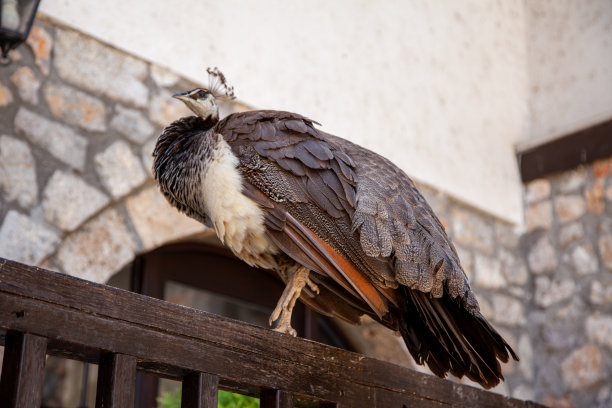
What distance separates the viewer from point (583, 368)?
158 inches

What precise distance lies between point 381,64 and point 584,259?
1.56 meters

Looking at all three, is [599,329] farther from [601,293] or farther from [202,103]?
[202,103]

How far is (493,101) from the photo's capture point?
15.3 feet

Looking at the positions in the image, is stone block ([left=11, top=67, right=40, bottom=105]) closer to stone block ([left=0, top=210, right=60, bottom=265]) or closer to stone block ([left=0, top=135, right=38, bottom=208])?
stone block ([left=0, top=135, right=38, bottom=208])

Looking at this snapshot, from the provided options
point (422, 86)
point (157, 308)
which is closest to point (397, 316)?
point (157, 308)

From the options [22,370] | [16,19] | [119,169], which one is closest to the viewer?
[22,370]

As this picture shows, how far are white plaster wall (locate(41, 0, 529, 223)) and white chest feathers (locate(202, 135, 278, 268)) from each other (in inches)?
50.4

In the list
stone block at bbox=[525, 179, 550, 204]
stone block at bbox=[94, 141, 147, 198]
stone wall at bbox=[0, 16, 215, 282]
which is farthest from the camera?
stone block at bbox=[525, 179, 550, 204]

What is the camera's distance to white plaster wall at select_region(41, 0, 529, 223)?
316 cm

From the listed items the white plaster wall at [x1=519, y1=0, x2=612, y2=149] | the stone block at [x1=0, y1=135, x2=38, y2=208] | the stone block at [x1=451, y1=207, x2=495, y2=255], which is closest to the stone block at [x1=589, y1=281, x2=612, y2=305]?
the stone block at [x1=451, y1=207, x2=495, y2=255]

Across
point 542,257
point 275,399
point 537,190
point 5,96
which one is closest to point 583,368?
point 542,257

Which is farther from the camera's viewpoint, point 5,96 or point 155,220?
point 155,220

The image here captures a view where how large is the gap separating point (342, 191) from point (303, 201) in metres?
0.10

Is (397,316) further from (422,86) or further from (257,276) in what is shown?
(422,86)
